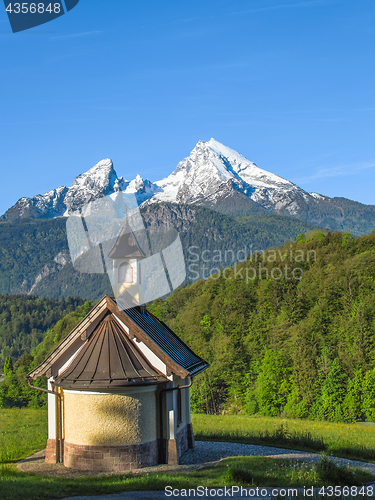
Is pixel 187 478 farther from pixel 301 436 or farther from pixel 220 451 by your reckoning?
pixel 301 436

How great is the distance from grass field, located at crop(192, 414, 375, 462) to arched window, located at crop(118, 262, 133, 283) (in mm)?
9503

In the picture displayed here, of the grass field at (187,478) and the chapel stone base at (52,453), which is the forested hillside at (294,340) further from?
the chapel stone base at (52,453)

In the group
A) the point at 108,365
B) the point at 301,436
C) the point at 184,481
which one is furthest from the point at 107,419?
the point at 301,436

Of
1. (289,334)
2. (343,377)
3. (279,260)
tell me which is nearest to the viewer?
(343,377)

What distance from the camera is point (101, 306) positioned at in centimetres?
1859

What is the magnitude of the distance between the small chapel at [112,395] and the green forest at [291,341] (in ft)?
132

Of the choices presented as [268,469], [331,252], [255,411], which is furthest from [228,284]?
[268,469]

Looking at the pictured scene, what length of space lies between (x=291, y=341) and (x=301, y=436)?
3873 cm

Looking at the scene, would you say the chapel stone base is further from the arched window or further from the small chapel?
the arched window

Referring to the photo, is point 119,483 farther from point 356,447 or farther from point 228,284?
point 228,284

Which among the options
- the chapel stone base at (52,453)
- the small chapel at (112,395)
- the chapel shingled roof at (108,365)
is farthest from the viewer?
the chapel stone base at (52,453)

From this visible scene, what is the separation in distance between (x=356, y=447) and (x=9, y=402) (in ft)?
235

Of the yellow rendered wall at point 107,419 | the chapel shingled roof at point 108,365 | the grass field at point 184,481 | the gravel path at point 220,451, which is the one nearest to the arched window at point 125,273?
the chapel shingled roof at point 108,365

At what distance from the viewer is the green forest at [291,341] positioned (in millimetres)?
55375
